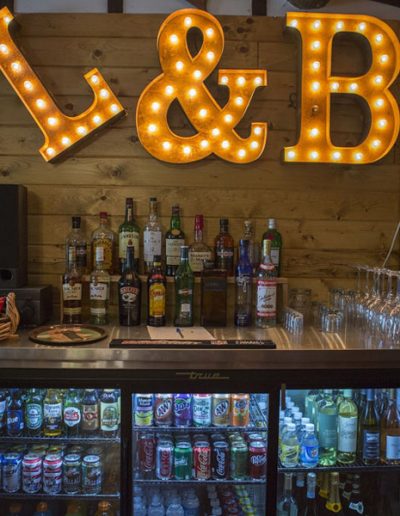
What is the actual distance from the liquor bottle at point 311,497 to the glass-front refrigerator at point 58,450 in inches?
32.3

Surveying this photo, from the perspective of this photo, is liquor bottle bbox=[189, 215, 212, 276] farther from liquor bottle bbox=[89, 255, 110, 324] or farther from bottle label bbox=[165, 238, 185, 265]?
liquor bottle bbox=[89, 255, 110, 324]

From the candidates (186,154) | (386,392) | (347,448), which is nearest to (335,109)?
(186,154)

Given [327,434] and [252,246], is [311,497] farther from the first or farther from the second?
[252,246]

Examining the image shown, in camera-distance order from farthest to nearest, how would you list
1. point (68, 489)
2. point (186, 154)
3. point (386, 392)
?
point (186, 154)
point (386, 392)
point (68, 489)

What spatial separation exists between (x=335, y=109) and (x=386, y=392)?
1.41 m

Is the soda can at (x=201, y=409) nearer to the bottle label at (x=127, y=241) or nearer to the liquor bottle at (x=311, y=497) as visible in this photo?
the liquor bottle at (x=311, y=497)

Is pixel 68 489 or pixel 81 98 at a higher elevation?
pixel 81 98

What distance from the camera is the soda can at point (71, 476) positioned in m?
2.20

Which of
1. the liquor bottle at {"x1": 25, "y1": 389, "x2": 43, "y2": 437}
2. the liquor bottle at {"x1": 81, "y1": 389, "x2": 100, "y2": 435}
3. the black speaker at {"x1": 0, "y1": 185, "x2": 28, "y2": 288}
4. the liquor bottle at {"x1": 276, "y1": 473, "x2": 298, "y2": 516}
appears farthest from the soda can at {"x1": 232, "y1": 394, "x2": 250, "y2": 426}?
the black speaker at {"x1": 0, "y1": 185, "x2": 28, "y2": 288}

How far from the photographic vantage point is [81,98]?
2.69 meters

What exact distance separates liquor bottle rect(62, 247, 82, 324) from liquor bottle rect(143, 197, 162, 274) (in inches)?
13.3

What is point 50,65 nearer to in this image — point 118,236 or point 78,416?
point 118,236

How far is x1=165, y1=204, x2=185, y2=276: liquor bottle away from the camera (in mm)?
2619

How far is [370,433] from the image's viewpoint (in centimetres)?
224
